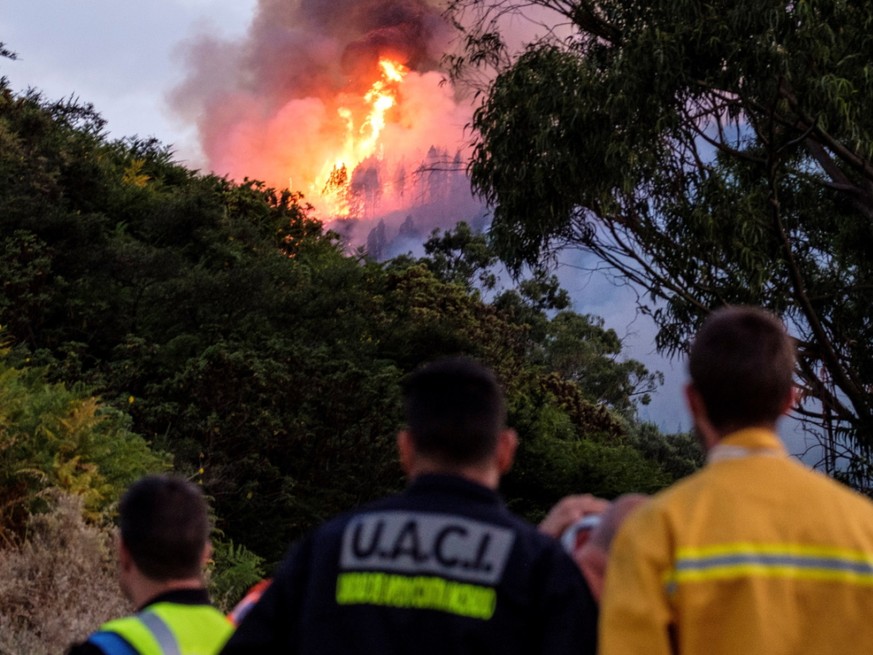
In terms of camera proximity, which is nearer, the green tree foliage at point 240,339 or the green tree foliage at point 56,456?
the green tree foliage at point 56,456

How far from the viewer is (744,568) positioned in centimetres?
233

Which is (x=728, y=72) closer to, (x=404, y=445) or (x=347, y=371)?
(x=347, y=371)

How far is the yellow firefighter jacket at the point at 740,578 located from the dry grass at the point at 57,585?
6027 millimetres

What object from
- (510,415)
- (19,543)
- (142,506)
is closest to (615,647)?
(142,506)

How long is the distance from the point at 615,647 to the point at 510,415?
18302 millimetres

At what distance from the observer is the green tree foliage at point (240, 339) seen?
51.7ft

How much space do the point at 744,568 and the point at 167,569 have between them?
136cm

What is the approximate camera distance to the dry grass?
7789 mm

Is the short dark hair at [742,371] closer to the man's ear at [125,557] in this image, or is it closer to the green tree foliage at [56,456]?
the man's ear at [125,557]

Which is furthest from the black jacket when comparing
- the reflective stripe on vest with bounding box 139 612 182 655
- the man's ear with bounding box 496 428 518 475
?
the reflective stripe on vest with bounding box 139 612 182 655

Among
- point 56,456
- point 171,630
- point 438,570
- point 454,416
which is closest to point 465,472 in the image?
point 454,416

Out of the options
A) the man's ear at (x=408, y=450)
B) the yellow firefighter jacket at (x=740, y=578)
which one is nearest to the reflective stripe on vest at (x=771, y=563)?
the yellow firefighter jacket at (x=740, y=578)

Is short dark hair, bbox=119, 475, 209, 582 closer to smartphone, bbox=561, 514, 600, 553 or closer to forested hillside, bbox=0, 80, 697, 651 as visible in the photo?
smartphone, bbox=561, 514, 600, 553

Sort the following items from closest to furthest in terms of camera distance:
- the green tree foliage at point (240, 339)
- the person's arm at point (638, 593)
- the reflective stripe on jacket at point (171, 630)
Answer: the person's arm at point (638, 593), the reflective stripe on jacket at point (171, 630), the green tree foliage at point (240, 339)
